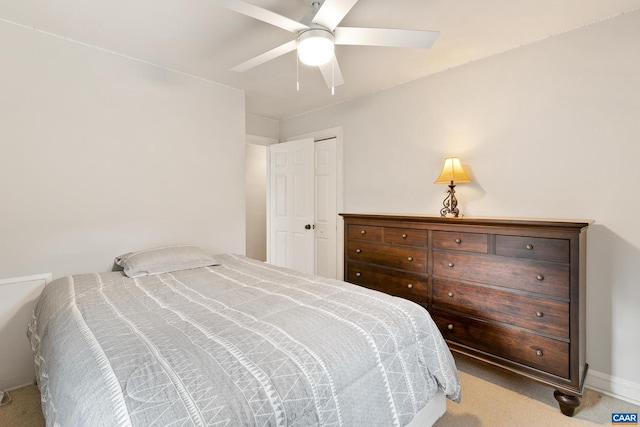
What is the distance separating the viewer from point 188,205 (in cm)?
286

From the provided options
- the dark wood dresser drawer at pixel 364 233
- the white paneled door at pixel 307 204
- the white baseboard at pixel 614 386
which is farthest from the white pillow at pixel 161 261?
the white baseboard at pixel 614 386

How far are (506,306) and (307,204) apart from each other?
7.80ft

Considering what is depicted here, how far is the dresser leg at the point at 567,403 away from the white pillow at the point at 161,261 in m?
2.44

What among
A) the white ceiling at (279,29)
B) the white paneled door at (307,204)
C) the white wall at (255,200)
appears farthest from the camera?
the white wall at (255,200)

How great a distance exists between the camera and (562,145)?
A: 2139mm

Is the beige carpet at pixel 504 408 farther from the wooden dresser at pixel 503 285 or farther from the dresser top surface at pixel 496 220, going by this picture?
the dresser top surface at pixel 496 220

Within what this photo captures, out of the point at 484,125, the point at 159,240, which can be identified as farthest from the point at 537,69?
the point at 159,240

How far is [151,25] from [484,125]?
2577 mm

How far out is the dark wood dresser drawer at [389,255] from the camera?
7.75 feet

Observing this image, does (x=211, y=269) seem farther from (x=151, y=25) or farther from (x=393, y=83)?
(x=393, y=83)

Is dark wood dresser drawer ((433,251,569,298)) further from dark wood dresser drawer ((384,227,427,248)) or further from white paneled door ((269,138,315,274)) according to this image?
white paneled door ((269,138,315,274))

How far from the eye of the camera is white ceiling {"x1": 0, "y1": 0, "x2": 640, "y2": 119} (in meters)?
1.84

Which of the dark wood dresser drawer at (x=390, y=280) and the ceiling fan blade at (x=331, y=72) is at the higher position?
the ceiling fan blade at (x=331, y=72)

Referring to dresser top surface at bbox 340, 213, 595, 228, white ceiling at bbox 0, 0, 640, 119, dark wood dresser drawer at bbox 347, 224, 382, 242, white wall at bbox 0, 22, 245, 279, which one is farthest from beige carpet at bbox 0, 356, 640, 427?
white ceiling at bbox 0, 0, 640, 119
